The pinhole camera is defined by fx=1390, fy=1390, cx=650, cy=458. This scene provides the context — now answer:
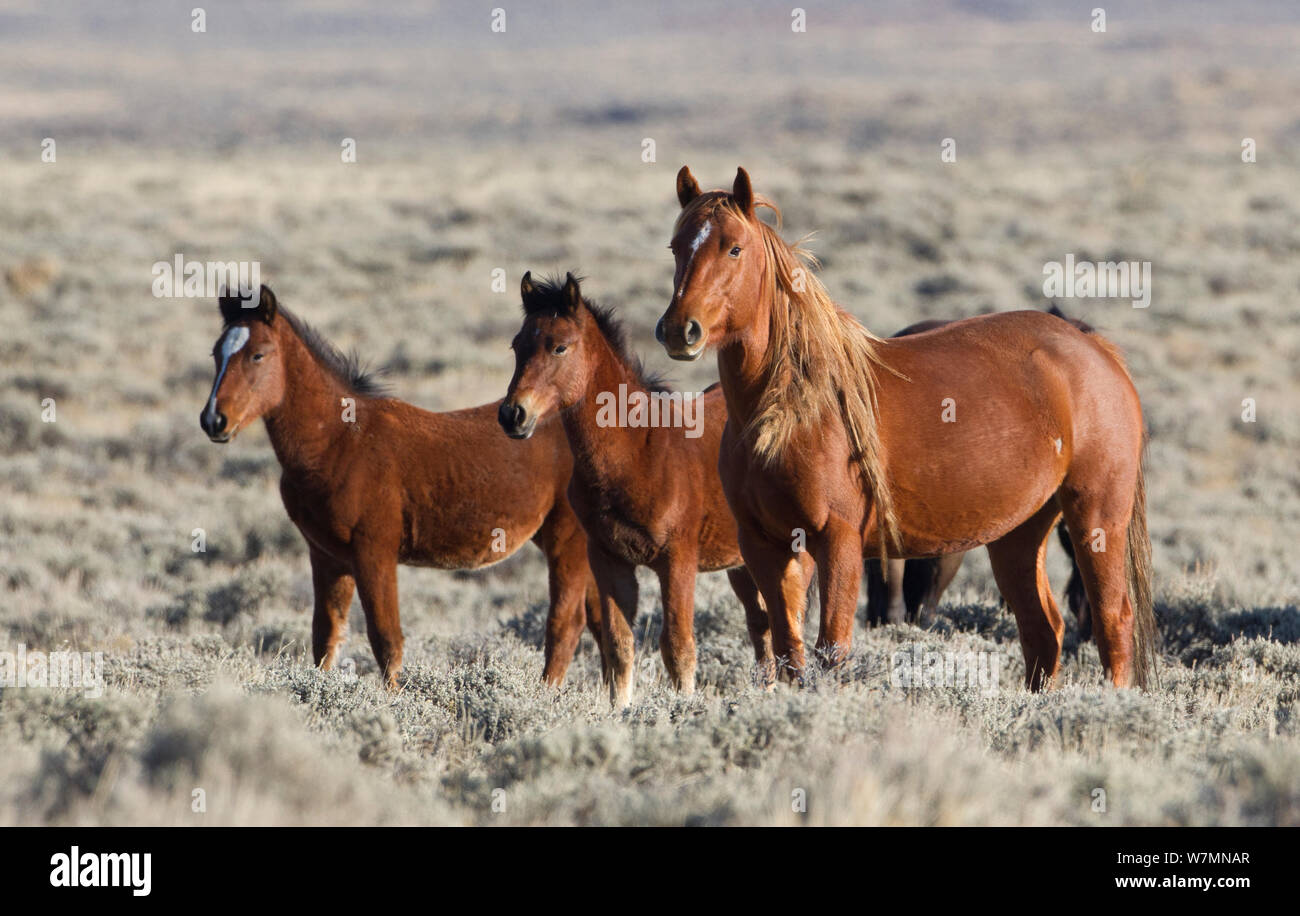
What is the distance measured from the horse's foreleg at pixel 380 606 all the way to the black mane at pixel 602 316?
147 cm

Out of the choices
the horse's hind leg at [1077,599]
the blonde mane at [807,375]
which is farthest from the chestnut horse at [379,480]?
the horse's hind leg at [1077,599]

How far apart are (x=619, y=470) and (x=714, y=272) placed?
1.43 metres

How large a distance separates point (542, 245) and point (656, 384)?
1861 centimetres

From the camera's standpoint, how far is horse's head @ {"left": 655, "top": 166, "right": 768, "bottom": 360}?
208 inches

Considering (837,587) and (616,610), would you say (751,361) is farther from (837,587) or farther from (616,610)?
(616,610)

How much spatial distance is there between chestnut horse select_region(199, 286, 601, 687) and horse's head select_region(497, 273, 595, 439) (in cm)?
109

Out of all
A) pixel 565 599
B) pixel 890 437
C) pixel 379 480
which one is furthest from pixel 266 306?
pixel 890 437

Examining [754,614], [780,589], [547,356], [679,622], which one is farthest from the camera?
[754,614]

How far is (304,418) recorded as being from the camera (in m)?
7.05

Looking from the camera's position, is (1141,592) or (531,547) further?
(531,547)

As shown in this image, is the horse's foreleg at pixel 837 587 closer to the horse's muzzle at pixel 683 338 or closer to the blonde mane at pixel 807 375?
the blonde mane at pixel 807 375

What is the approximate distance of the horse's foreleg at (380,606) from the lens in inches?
271

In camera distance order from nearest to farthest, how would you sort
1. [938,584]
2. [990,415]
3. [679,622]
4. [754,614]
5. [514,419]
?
[990,415]
[514,419]
[679,622]
[754,614]
[938,584]

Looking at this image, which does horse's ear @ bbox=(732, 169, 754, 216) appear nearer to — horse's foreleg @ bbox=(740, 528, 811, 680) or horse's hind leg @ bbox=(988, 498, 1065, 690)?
horse's foreleg @ bbox=(740, 528, 811, 680)
